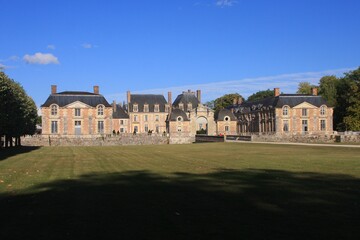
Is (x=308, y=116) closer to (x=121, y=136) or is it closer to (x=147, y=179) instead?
(x=121, y=136)

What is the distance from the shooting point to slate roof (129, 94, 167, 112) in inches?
3499

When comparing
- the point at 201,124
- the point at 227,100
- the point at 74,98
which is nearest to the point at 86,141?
the point at 74,98

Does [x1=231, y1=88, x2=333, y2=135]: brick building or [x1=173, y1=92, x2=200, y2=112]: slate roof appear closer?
[x1=231, y1=88, x2=333, y2=135]: brick building

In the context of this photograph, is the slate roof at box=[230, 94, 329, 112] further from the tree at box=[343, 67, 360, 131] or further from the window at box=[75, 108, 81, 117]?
the window at box=[75, 108, 81, 117]

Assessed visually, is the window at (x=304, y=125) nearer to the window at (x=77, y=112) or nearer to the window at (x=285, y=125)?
the window at (x=285, y=125)

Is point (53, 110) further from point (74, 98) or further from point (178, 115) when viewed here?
point (178, 115)

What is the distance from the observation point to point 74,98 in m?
67.2

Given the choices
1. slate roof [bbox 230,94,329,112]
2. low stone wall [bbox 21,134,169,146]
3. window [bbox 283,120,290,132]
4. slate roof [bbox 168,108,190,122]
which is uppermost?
slate roof [bbox 230,94,329,112]

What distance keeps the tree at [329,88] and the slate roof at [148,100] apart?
34.4 m

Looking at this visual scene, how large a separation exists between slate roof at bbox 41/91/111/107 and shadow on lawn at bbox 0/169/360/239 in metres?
56.6

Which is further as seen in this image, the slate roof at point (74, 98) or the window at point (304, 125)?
the window at point (304, 125)

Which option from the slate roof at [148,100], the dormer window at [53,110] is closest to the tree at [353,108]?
the slate roof at [148,100]

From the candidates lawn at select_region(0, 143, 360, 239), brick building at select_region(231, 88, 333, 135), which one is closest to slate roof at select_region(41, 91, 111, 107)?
brick building at select_region(231, 88, 333, 135)

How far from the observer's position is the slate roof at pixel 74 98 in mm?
66456
